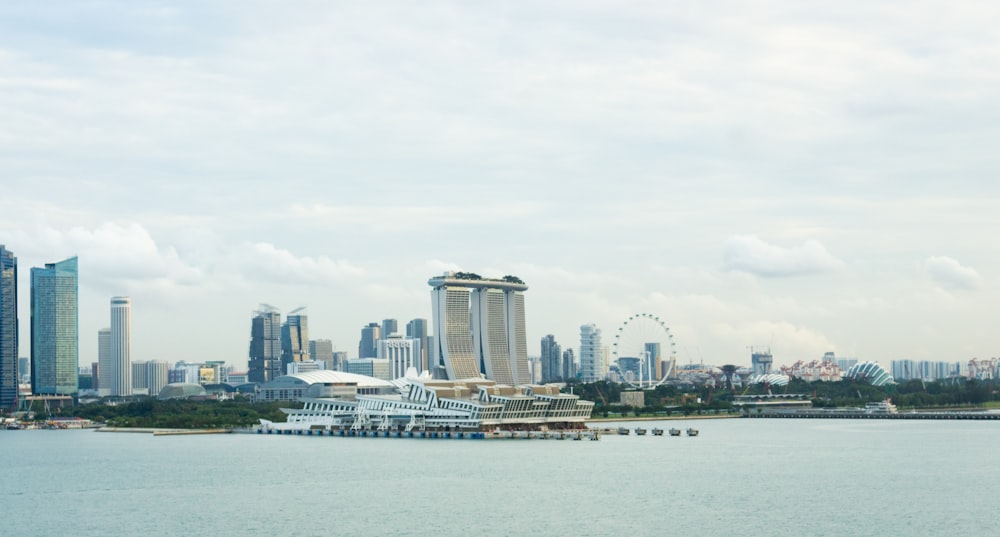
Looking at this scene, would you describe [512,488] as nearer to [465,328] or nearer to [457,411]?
[457,411]

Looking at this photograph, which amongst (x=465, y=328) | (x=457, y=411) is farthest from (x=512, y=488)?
(x=465, y=328)

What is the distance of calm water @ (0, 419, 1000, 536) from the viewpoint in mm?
59344

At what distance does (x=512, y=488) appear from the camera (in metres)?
72.7

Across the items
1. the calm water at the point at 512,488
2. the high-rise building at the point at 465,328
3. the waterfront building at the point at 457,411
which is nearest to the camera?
the calm water at the point at 512,488

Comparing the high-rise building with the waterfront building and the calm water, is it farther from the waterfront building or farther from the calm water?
the calm water

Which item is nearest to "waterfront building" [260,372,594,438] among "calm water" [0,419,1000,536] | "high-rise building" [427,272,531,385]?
"calm water" [0,419,1000,536]

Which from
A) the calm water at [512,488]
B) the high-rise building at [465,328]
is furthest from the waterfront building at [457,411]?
the high-rise building at [465,328]

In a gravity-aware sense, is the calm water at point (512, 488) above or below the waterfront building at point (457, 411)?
below

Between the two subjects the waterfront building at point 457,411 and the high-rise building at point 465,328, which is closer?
the waterfront building at point 457,411

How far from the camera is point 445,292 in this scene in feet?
623

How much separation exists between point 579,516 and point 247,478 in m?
27.3

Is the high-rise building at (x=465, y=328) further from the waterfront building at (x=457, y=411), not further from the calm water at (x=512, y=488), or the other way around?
the calm water at (x=512, y=488)

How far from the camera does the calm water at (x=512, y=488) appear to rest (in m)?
59.3

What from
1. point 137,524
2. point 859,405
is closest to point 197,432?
point 137,524
